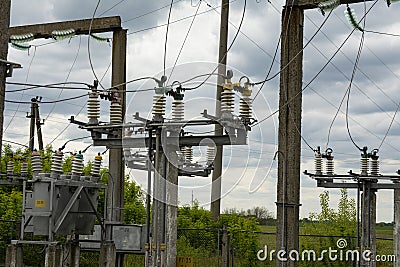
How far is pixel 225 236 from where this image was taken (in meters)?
13.9

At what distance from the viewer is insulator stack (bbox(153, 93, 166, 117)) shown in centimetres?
941

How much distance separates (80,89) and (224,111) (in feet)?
7.35

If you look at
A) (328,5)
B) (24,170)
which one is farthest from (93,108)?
(24,170)

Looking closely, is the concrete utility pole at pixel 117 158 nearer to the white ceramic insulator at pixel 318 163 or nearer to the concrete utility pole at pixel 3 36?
the white ceramic insulator at pixel 318 163

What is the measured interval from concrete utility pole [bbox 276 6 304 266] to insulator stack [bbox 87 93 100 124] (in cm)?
252

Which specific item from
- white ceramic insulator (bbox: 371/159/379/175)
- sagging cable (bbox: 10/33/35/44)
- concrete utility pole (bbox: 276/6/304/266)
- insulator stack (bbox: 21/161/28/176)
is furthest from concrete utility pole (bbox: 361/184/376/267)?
sagging cable (bbox: 10/33/35/44)

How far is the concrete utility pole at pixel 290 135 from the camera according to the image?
972cm

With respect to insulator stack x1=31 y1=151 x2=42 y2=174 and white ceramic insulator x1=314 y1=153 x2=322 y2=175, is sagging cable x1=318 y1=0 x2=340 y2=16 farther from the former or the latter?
insulator stack x1=31 y1=151 x2=42 y2=174

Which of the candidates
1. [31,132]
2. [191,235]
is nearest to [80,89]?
[191,235]

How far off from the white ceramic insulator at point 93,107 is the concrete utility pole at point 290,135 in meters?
2.52

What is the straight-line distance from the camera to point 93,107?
10.1 m

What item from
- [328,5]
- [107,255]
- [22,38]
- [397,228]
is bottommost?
[107,255]

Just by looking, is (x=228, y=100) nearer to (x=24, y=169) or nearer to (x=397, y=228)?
(x=397, y=228)

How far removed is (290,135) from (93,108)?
273 cm
